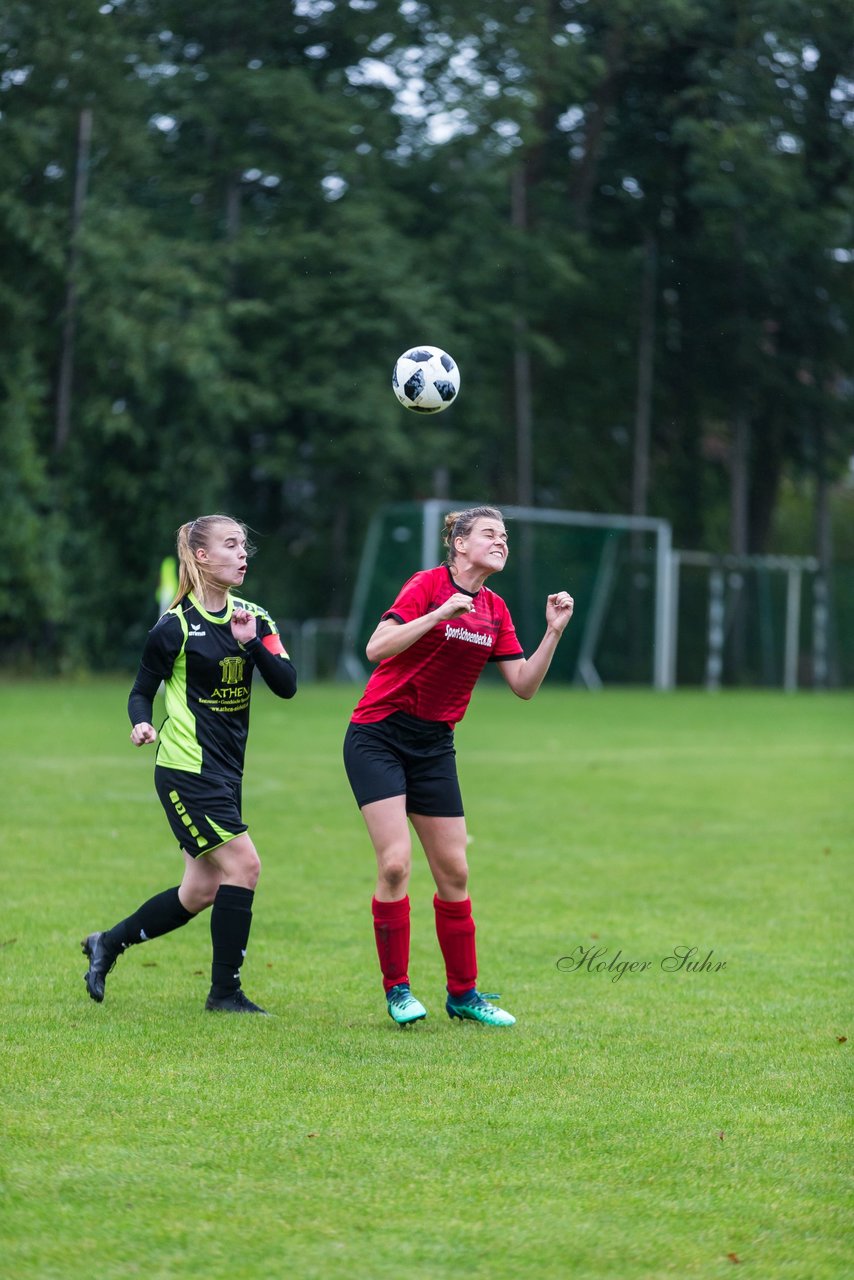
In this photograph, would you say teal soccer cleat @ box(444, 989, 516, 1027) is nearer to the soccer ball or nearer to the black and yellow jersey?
the black and yellow jersey

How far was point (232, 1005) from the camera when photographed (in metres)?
6.48

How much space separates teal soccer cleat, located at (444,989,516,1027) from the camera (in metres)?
6.37

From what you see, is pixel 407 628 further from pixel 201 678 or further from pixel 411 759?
pixel 201 678

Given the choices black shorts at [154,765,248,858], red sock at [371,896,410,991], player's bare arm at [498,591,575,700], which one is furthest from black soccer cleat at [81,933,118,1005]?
player's bare arm at [498,591,575,700]

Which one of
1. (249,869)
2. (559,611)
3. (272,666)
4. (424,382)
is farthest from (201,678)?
(424,382)

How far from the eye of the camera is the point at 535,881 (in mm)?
9969

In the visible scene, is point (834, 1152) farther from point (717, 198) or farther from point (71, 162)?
point (717, 198)

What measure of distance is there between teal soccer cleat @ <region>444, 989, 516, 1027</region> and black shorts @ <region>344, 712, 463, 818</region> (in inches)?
27.4

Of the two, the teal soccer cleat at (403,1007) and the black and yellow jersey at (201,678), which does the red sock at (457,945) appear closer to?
the teal soccer cleat at (403,1007)

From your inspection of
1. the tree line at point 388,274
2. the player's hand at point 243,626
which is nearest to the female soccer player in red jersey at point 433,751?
the player's hand at point 243,626

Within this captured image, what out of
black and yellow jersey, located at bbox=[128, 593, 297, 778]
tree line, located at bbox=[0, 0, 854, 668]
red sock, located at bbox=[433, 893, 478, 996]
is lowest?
red sock, located at bbox=[433, 893, 478, 996]

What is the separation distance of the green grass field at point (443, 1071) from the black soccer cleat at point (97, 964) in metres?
0.10

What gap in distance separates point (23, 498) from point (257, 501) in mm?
6251

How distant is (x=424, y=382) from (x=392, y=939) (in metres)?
2.79
